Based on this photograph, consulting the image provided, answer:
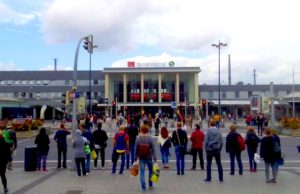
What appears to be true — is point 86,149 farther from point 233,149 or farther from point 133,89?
point 133,89

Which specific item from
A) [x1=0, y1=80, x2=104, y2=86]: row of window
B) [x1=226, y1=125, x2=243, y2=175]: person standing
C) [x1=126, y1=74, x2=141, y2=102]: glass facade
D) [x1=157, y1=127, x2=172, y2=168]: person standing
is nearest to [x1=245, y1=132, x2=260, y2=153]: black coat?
[x1=226, y1=125, x2=243, y2=175]: person standing

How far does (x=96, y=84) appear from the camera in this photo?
325 ft

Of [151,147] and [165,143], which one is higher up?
[151,147]

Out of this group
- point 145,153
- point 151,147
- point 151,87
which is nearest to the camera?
point 145,153

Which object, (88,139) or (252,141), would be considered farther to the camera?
(88,139)

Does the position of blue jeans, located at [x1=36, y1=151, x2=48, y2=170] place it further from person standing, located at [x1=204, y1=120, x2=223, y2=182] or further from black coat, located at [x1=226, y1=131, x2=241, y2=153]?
black coat, located at [x1=226, y1=131, x2=241, y2=153]

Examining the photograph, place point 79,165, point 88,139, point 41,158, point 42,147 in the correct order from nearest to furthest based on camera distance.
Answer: point 79,165 < point 88,139 < point 42,147 < point 41,158

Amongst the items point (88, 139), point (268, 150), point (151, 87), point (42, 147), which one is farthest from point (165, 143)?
point (151, 87)

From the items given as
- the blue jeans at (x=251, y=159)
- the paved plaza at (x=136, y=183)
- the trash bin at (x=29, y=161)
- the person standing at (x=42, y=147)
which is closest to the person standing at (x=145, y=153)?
the paved plaza at (x=136, y=183)

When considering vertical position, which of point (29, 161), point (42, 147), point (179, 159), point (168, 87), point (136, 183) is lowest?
point (136, 183)

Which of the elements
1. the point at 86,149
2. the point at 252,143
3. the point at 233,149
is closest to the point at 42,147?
the point at 86,149

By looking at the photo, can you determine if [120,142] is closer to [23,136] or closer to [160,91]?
[23,136]

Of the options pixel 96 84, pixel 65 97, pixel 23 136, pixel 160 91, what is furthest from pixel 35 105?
pixel 65 97

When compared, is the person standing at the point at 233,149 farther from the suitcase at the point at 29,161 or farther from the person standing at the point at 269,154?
the suitcase at the point at 29,161
